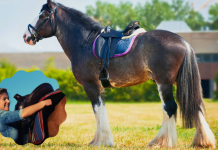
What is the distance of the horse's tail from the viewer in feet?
14.2

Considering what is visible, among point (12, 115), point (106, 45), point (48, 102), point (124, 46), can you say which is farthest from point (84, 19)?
point (12, 115)

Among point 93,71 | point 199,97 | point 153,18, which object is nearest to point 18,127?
point 93,71

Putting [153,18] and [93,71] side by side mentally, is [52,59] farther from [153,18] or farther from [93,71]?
[93,71]

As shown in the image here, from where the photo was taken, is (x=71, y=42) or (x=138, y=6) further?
(x=138, y=6)

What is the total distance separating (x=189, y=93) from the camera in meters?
4.36

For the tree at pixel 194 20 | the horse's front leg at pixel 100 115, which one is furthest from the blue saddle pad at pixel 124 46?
the tree at pixel 194 20

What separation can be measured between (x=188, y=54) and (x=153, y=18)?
1695 inches

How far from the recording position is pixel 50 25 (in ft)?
17.3

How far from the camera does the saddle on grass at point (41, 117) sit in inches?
201

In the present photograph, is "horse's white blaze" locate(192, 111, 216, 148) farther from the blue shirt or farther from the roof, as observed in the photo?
the roof

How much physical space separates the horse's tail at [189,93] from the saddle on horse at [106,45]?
1206mm

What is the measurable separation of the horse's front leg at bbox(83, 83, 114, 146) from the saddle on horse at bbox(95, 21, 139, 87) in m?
0.23

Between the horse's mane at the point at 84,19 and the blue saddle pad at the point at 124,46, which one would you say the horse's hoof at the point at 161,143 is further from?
the horse's mane at the point at 84,19

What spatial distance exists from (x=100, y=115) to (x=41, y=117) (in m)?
1.31
